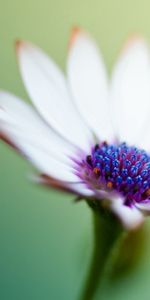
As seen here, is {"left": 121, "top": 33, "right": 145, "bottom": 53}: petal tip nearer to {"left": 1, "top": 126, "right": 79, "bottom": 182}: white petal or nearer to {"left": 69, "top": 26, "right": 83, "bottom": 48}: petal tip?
{"left": 69, "top": 26, "right": 83, "bottom": 48}: petal tip

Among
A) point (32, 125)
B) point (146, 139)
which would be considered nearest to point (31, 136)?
point (32, 125)

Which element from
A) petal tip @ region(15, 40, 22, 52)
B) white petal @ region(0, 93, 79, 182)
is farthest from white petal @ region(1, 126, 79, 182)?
petal tip @ region(15, 40, 22, 52)

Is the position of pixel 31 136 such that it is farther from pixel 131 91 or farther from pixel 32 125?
pixel 131 91

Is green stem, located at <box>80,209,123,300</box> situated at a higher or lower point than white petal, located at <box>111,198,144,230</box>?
higher

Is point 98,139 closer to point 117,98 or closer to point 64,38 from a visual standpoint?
point 117,98

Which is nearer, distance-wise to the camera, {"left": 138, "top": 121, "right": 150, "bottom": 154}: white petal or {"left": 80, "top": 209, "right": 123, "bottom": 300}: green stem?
{"left": 80, "top": 209, "right": 123, "bottom": 300}: green stem

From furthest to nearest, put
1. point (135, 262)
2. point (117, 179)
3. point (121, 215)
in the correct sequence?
point (135, 262), point (117, 179), point (121, 215)

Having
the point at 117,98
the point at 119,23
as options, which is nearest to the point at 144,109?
the point at 117,98
